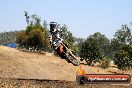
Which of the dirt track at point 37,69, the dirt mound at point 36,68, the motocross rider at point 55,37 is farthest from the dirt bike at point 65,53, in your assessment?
the dirt mound at point 36,68

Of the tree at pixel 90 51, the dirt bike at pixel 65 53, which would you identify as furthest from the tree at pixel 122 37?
the dirt bike at pixel 65 53

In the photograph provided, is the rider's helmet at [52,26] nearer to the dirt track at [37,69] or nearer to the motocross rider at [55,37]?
the motocross rider at [55,37]

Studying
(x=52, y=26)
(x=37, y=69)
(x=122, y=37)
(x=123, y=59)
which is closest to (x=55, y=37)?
(x=52, y=26)

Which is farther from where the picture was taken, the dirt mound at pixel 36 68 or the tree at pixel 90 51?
the tree at pixel 90 51

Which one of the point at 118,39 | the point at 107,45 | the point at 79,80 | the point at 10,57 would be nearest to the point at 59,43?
the point at 79,80

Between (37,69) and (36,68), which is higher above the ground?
(36,68)

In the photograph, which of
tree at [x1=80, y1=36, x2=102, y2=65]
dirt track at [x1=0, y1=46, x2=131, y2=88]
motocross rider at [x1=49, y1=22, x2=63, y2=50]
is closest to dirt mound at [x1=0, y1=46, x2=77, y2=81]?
dirt track at [x1=0, y1=46, x2=131, y2=88]

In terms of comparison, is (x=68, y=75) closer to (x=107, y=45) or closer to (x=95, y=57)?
(x=95, y=57)

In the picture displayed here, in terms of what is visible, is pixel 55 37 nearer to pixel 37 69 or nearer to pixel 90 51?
pixel 37 69

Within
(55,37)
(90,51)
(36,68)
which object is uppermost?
(55,37)

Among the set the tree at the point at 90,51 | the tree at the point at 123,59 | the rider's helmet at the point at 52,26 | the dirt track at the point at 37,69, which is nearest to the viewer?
the rider's helmet at the point at 52,26

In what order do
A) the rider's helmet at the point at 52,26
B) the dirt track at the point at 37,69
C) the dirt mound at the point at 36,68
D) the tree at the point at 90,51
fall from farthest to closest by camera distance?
the tree at the point at 90,51, the dirt mound at the point at 36,68, the dirt track at the point at 37,69, the rider's helmet at the point at 52,26

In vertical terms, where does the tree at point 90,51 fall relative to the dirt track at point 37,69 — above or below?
above

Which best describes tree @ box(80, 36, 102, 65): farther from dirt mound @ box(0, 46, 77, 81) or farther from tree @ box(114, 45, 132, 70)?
dirt mound @ box(0, 46, 77, 81)
